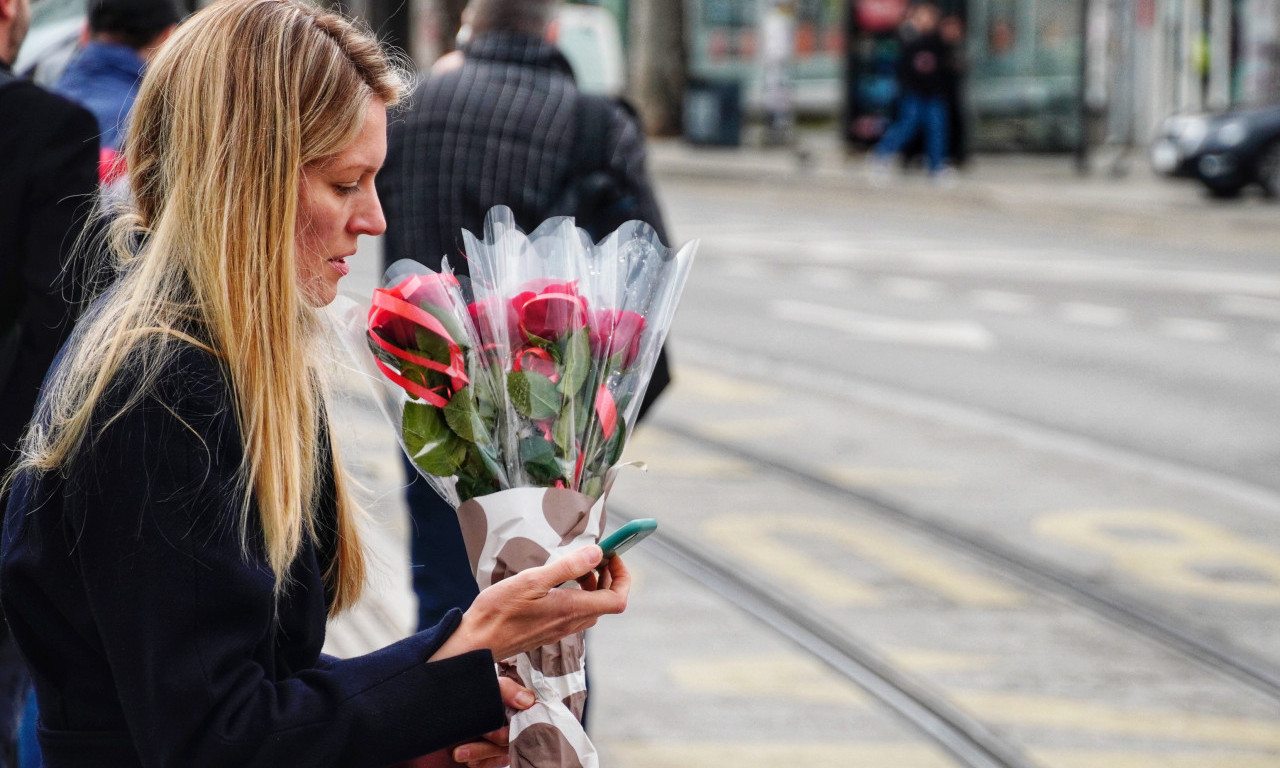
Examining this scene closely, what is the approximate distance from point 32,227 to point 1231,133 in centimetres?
1728

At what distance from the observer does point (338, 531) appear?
189 cm

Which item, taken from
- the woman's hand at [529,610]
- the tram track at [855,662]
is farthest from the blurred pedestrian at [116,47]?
the woman's hand at [529,610]

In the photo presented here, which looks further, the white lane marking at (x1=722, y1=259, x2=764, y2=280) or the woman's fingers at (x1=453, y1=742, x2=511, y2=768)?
the white lane marking at (x1=722, y1=259, x2=764, y2=280)

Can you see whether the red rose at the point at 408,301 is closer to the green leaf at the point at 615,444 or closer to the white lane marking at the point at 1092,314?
the green leaf at the point at 615,444

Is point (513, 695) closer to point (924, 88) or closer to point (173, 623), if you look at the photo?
point (173, 623)

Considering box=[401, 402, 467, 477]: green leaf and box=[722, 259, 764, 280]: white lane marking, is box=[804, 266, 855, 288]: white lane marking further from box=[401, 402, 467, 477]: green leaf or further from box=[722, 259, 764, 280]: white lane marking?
box=[401, 402, 467, 477]: green leaf

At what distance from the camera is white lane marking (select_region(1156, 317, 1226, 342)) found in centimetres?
1089

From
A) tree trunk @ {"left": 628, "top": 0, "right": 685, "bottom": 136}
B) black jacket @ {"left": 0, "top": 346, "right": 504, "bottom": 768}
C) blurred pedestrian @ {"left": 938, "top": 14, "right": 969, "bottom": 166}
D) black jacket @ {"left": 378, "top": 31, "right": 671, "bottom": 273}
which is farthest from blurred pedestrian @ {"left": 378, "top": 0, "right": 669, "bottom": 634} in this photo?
tree trunk @ {"left": 628, "top": 0, "right": 685, "bottom": 136}

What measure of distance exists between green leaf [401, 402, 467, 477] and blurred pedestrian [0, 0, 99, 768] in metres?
1.19

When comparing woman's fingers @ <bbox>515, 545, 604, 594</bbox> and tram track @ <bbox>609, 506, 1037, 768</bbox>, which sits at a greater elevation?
woman's fingers @ <bbox>515, 545, 604, 594</bbox>

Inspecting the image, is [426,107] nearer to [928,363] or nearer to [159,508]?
[159,508]

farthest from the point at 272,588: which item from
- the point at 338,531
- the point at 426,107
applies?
the point at 426,107

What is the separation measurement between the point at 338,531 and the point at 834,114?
33234 millimetres

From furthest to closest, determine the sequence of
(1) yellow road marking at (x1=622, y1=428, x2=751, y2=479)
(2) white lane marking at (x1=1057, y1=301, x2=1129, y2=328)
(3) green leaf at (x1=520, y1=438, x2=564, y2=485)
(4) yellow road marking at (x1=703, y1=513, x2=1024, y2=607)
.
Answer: (2) white lane marking at (x1=1057, y1=301, x2=1129, y2=328) → (1) yellow road marking at (x1=622, y1=428, x2=751, y2=479) → (4) yellow road marking at (x1=703, y1=513, x2=1024, y2=607) → (3) green leaf at (x1=520, y1=438, x2=564, y2=485)
